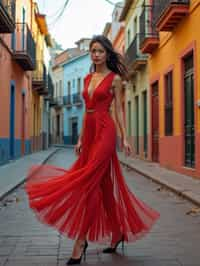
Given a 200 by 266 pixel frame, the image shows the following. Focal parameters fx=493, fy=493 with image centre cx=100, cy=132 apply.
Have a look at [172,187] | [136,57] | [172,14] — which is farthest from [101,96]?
[136,57]

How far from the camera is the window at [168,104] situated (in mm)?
15305

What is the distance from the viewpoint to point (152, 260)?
4.38 m

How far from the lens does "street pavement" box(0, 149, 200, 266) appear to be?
4375mm

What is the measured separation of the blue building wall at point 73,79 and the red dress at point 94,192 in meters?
45.6

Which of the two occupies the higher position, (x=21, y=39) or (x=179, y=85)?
(x=21, y=39)

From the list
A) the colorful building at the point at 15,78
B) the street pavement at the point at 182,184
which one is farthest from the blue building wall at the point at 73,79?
the street pavement at the point at 182,184

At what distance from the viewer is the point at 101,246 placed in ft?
16.2

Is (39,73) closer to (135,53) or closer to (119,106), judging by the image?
(135,53)

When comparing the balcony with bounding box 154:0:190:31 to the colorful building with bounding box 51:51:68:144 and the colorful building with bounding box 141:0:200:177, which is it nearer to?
the colorful building with bounding box 141:0:200:177

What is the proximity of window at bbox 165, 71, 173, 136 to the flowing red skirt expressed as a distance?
35.8ft

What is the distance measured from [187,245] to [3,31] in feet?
39.6

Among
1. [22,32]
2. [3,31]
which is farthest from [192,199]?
[22,32]

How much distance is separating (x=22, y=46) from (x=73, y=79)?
33.3 metres

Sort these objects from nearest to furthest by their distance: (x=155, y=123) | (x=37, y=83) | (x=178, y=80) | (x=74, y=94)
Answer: (x=178, y=80) → (x=155, y=123) → (x=37, y=83) → (x=74, y=94)
